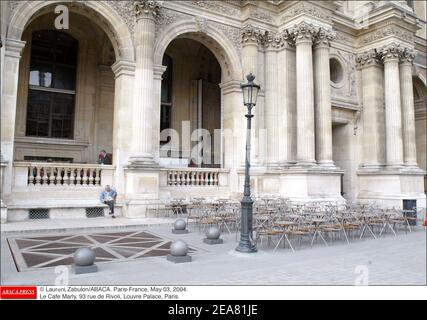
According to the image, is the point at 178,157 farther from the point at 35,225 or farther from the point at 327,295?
the point at 327,295

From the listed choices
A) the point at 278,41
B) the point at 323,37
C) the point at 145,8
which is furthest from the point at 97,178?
the point at 323,37

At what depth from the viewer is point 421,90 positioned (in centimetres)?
2689

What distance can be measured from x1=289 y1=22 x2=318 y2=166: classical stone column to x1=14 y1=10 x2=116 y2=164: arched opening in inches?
387

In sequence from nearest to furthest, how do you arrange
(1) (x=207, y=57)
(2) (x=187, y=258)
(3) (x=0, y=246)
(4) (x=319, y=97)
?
(2) (x=187, y=258)
(3) (x=0, y=246)
(4) (x=319, y=97)
(1) (x=207, y=57)

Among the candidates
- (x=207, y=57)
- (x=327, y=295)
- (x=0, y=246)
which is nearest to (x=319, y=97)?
(x=207, y=57)

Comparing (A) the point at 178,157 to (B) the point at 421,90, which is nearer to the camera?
(A) the point at 178,157

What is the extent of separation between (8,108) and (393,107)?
64.3 ft

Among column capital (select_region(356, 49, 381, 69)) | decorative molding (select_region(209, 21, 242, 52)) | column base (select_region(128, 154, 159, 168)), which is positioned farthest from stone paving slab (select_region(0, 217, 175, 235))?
column capital (select_region(356, 49, 381, 69))

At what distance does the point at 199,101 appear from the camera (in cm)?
2306

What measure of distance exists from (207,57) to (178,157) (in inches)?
273

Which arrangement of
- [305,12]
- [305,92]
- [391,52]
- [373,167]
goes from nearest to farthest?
[305,92], [305,12], [391,52], [373,167]

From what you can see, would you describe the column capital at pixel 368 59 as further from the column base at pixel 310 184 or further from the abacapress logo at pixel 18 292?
the abacapress logo at pixel 18 292

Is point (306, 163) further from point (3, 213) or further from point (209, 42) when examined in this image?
point (3, 213)

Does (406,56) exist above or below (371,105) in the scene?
above
